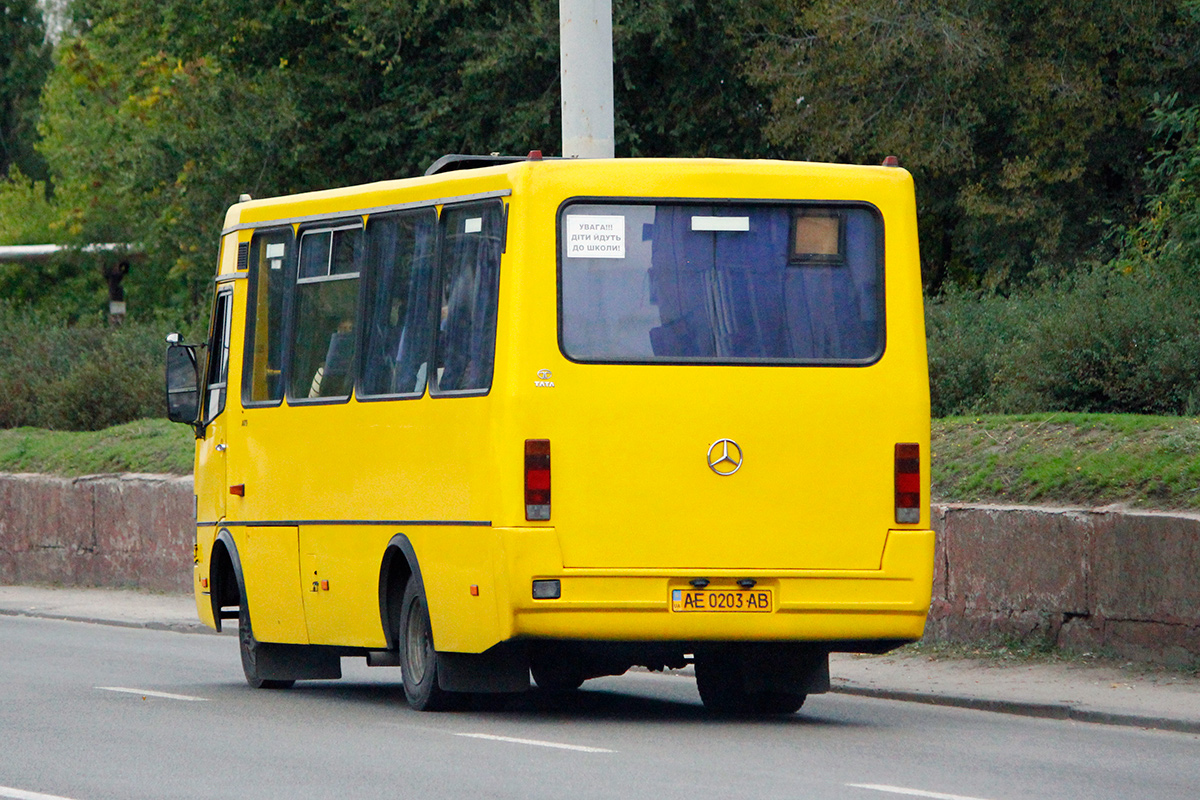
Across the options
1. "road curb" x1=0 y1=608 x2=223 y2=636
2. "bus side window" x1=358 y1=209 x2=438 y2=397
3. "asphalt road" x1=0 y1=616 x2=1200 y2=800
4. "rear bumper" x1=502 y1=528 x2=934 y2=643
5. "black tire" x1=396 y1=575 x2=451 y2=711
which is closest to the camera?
"asphalt road" x1=0 y1=616 x2=1200 y2=800

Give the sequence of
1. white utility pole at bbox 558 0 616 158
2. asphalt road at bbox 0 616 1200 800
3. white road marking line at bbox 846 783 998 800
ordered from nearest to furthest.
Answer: white road marking line at bbox 846 783 998 800, asphalt road at bbox 0 616 1200 800, white utility pole at bbox 558 0 616 158

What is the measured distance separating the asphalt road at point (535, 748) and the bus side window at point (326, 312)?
Result: 194 centimetres

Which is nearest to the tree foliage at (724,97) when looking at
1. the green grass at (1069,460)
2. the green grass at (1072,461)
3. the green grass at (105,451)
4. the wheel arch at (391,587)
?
the green grass at (105,451)

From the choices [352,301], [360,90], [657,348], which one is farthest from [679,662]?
[360,90]

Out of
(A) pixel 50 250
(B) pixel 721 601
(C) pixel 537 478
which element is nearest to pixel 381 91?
(A) pixel 50 250

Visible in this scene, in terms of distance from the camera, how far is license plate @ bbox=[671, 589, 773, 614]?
1115cm

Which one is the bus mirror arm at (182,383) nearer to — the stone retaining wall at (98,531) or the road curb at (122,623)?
the road curb at (122,623)

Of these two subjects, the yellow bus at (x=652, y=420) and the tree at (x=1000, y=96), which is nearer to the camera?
the yellow bus at (x=652, y=420)

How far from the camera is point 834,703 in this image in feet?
45.2

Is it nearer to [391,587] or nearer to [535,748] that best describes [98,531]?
[391,587]

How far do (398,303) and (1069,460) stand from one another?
5.53 meters

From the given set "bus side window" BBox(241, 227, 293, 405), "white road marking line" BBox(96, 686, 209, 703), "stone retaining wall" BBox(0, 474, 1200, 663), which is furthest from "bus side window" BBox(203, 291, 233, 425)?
"stone retaining wall" BBox(0, 474, 1200, 663)

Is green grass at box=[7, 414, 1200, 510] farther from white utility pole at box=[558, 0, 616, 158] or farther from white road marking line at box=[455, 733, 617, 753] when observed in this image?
white road marking line at box=[455, 733, 617, 753]

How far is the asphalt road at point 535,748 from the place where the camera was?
898cm
